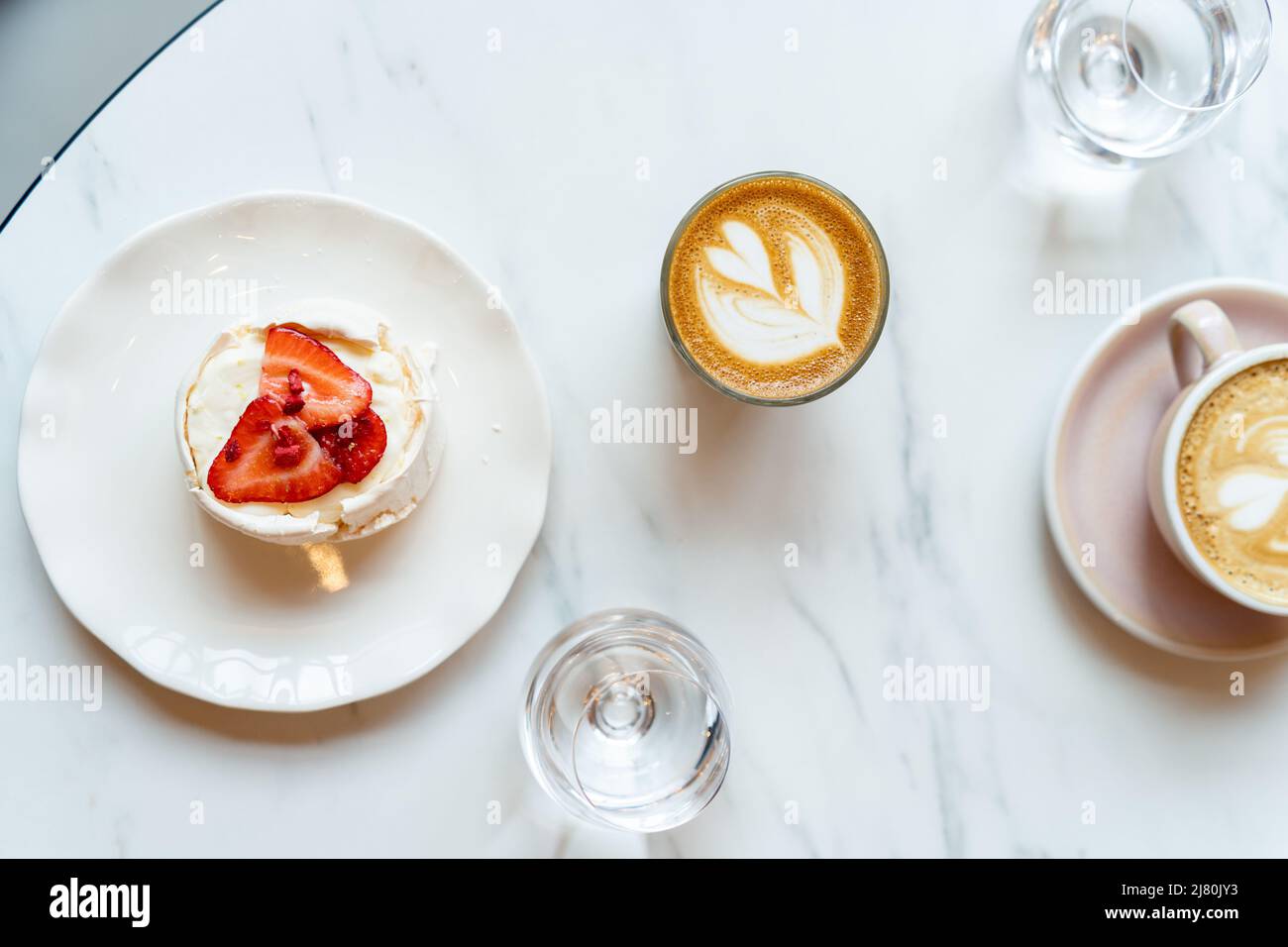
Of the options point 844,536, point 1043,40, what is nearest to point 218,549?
point 844,536

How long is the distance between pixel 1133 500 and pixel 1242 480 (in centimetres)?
12

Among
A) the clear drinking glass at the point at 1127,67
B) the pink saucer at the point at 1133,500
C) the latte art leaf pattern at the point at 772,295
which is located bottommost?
the pink saucer at the point at 1133,500

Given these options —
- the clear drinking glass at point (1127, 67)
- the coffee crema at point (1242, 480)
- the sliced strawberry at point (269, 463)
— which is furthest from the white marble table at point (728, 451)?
the sliced strawberry at point (269, 463)

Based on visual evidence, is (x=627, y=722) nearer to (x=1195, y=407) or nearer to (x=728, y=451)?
(x=728, y=451)

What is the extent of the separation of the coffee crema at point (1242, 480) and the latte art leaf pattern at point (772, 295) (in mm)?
442

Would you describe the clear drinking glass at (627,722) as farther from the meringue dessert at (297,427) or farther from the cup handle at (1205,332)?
the cup handle at (1205,332)

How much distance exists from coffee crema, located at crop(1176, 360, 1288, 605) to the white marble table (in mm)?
170

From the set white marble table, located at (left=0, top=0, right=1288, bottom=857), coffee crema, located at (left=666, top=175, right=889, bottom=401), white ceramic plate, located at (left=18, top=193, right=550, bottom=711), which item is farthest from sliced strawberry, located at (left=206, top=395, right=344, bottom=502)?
coffee crema, located at (left=666, top=175, right=889, bottom=401)

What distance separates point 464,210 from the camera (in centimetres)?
121

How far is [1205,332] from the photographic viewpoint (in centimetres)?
113

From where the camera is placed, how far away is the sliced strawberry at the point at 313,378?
1.08 m

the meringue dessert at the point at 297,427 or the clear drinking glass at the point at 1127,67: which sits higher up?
the clear drinking glass at the point at 1127,67

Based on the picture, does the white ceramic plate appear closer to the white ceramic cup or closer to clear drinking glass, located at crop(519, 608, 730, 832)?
clear drinking glass, located at crop(519, 608, 730, 832)

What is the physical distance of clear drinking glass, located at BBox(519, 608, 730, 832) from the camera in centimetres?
117
